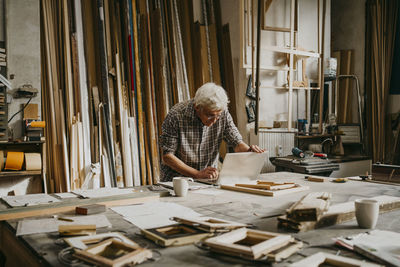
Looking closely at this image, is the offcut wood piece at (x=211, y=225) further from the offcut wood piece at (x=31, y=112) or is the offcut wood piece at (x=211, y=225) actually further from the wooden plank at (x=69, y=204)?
the offcut wood piece at (x=31, y=112)

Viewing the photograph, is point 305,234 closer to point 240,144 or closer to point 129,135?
point 240,144

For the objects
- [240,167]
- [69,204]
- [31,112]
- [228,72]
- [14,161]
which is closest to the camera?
[69,204]

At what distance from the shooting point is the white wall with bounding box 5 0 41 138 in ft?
11.4

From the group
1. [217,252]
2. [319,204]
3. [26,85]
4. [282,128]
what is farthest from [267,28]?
[217,252]

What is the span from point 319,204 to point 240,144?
5.15 feet

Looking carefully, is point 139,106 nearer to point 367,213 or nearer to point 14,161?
point 14,161

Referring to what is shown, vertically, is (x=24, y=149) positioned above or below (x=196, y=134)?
below

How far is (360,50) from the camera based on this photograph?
18.3 feet


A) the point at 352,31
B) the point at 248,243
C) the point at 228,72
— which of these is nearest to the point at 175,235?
the point at 248,243

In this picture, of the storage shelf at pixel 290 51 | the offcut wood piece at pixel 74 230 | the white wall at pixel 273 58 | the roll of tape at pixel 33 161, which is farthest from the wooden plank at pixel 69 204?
the storage shelf at pixel 290 51

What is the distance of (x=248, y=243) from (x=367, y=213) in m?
0.52

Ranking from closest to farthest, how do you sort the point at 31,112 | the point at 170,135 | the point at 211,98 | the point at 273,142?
the point at 211,98 < the point at 170,135 < the point at 31,112 < the point at 273,142

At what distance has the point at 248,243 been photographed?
3.81ft

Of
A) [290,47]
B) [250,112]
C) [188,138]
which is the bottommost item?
[188,138]
